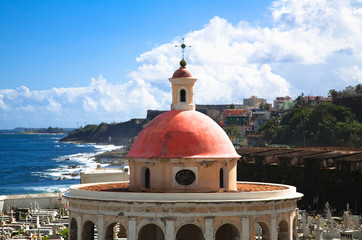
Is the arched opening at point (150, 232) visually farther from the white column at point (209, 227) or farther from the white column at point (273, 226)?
the white column at point (273, 226)

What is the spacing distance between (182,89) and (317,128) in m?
82.7

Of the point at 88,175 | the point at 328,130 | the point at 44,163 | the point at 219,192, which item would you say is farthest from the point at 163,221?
the point at 44,163

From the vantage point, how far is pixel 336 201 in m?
51.8

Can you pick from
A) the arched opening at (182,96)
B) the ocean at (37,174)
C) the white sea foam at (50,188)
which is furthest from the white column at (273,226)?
the white sea foam at (50,188)

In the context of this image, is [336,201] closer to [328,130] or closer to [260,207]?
[260,207]

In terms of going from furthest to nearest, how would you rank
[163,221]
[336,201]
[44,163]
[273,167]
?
[44,163], [273,167], [336,201], [163,221]

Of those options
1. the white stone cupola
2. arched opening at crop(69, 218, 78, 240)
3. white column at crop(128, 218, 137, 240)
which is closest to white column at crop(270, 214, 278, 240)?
white column at crop(128, 218, 137, 240)

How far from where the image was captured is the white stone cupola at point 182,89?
3073 centimetres

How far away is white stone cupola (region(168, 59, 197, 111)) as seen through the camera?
30.7 metres

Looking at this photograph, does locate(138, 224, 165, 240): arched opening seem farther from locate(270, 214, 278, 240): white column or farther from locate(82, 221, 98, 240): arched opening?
locate(270, 214, 278, 240): white column

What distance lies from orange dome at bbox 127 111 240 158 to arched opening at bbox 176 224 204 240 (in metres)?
3.43

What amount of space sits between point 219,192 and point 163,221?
3.29 m

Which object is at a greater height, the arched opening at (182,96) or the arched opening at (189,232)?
the arched opening at (182,96)

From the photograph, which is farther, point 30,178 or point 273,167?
point 30,178
